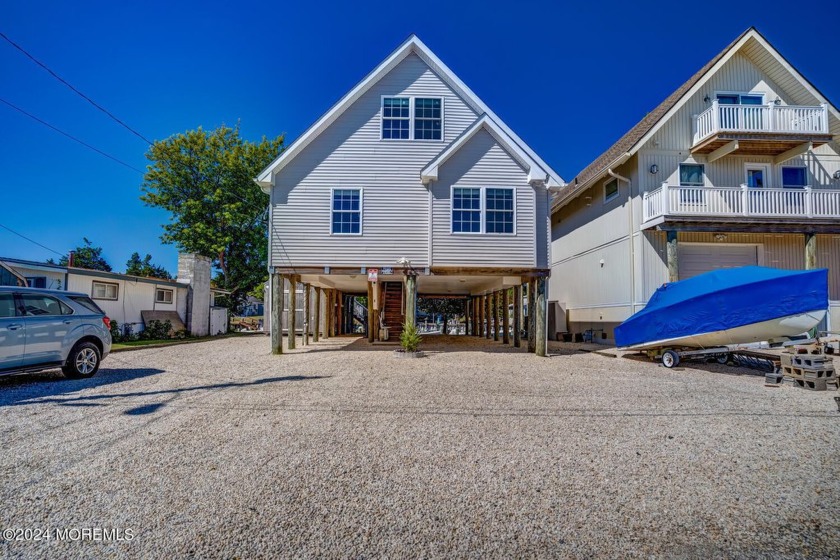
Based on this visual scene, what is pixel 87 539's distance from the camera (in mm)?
3061

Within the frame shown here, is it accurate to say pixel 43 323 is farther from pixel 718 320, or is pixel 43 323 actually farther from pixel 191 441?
pixel 718 320

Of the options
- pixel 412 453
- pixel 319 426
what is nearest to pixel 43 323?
pixel 319 426

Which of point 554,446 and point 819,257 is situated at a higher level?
point 819,257

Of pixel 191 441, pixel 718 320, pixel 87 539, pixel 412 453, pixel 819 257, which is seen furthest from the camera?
pixel 819 257

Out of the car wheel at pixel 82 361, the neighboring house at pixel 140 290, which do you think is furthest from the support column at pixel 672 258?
the neighboring house at pixel 140 290

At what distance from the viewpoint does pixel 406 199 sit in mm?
14000

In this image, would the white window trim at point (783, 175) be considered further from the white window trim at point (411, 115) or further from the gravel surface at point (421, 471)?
the white window trim at point (411, 115)

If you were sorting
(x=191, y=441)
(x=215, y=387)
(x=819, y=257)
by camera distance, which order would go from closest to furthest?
(x=191, y=441) → (x=215, y=387) → (x=819, y=257)

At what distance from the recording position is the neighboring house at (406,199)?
1375 centimetres

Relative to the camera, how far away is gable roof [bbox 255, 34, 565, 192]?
45.7ft

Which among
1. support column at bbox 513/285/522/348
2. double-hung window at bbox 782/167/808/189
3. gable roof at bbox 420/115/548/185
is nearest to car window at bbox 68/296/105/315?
gable roof at bbox 420/115/548/185

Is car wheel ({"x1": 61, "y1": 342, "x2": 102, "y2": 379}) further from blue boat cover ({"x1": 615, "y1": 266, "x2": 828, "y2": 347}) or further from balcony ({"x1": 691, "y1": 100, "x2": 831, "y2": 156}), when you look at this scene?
balcony ({"x1": 691, "y1": 100, "x2": 831, "y2": 156})

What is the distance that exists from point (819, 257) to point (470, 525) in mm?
20219

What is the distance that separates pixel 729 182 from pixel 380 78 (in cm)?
1383
